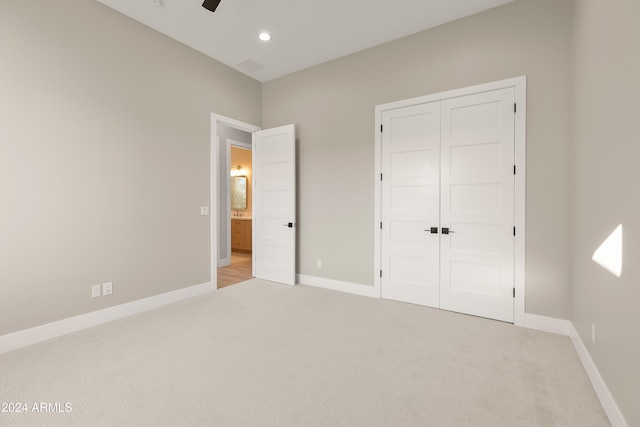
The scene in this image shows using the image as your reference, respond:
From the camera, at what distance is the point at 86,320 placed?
9.55 ft

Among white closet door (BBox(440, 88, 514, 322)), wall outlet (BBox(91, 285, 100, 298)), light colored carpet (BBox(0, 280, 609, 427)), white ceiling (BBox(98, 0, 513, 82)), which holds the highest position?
white ceiling (BBox(98, 0, 513, 82))

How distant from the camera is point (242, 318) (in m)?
3.15

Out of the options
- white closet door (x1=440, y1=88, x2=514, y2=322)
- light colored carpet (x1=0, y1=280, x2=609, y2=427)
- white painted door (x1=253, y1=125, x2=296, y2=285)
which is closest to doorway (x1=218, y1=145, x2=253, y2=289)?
white painted door (x1=253, y1=125, x2=296, y2=285)

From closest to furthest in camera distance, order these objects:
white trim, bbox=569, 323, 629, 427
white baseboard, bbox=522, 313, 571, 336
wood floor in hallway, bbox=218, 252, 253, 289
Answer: white trim, bbox=569, 323, 629, 427, white baseboard, bbox=522, 313, 571, 336, wood floor in hallway, bbox=218, 252, 253, 289

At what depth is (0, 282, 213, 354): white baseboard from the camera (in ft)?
8.16

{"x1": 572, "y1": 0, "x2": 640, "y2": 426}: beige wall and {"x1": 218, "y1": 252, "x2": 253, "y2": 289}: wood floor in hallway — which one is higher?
{"x1": 572, "y1": 0, "x2": 640, "y2": 426}: beige wall

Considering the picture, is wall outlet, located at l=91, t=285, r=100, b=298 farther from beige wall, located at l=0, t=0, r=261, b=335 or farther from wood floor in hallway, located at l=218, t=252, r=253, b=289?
wood floor in hallway, located at l=218, t=252, r=253, b=289

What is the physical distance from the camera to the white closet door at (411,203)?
3447 mm

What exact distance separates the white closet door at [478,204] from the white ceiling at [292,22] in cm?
99

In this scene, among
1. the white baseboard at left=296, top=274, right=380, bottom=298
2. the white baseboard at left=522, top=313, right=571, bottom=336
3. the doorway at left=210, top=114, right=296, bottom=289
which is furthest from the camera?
the doorway at left=210, top=114, right=296, bottom=289

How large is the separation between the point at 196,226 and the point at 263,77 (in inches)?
104

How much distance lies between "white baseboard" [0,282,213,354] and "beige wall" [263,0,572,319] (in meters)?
1.79

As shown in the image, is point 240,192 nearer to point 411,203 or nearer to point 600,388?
point 411,203

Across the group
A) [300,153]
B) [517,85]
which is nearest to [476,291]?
[517,85]
